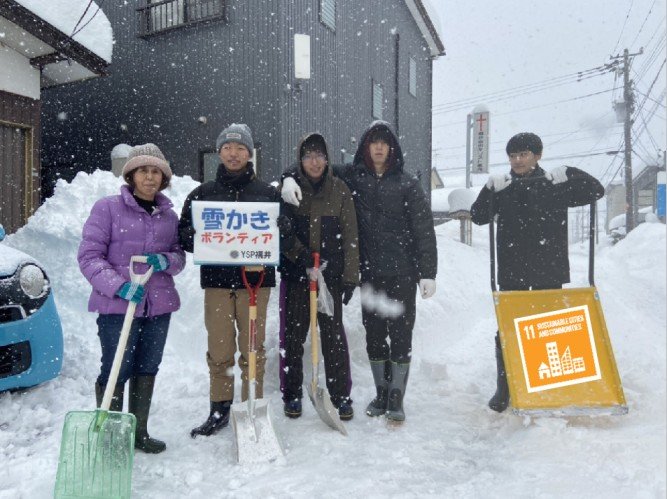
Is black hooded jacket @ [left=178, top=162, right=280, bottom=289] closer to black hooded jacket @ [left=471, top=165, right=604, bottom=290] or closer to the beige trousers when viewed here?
the beige trousers

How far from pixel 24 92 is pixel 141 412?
6.83 m

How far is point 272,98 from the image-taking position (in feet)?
34.1

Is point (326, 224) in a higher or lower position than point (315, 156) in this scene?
lower

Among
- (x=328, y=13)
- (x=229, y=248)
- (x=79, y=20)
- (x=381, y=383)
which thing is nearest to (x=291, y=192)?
(x=229, y=248)

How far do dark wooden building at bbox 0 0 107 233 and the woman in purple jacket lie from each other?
5461 mm

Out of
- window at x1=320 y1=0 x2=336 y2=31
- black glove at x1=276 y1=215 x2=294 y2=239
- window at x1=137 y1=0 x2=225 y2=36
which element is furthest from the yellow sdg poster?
window at x1=320 y1=0 x2=336 y2=31

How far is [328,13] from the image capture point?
12.1m

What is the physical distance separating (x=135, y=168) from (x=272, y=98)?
769 cm

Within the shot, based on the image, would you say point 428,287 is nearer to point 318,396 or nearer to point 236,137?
point 318,396

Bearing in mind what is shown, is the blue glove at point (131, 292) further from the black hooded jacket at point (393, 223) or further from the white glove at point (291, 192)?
the black hooded jacket at point (393, 223)

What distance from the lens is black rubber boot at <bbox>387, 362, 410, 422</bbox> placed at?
3.70 metres

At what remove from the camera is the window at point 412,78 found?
688 inches

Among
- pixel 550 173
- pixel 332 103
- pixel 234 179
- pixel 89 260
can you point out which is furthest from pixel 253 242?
pixel 332 103

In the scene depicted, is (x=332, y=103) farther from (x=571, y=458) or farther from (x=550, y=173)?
(x=571, y=458)
